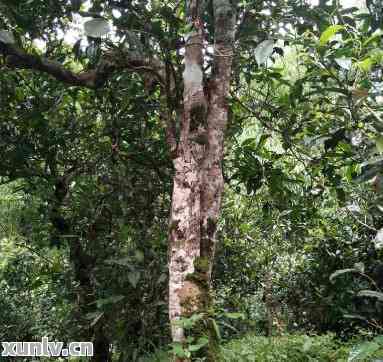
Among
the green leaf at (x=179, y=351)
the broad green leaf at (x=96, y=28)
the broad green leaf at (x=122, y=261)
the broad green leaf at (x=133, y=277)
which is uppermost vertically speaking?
the broad green leaf at (x=96, y=28)

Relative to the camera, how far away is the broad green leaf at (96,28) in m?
1.43

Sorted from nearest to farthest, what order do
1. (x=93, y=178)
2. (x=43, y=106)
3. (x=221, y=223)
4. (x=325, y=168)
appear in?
(x=325, y=168)
(x=43, y=106)
(x=93, y=178)
(x=221, y=223)

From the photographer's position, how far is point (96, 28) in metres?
1.44

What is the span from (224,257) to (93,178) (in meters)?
1.92

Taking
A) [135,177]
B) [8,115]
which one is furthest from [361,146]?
[8,115]

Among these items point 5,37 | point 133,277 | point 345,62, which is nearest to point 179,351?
point 133,277

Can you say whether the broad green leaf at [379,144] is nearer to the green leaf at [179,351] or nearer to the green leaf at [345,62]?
the green leaf at [345,62]

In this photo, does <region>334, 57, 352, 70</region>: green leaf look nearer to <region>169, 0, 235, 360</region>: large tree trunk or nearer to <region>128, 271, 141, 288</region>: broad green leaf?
<region>169, 0, 235, 360</region>: large tree trunk

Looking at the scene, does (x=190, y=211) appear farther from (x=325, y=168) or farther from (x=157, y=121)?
(x=157, y=121)

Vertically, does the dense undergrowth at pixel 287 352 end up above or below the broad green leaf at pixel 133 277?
below

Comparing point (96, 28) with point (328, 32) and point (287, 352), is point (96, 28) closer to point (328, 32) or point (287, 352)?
point (328, 32)

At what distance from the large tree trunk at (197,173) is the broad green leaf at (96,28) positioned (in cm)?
43

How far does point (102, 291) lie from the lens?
272cm

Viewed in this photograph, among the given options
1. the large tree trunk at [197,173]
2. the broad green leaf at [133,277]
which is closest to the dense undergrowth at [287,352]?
the broad green leaf at [133,277]
